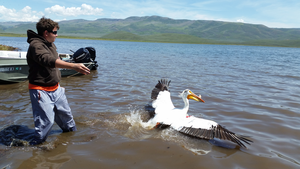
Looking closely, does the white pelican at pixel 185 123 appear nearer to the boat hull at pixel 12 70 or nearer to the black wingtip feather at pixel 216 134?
the black wingtip feather at pixel 216 134

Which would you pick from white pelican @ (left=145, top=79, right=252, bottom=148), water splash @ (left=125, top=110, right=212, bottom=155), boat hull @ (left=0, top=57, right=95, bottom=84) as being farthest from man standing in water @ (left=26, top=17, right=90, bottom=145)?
boat hull @ (left=0, top=57, right=95, bottom=84)

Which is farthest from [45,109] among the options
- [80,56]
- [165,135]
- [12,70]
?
[80,56]

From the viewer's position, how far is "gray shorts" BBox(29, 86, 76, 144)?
3881 millimetres

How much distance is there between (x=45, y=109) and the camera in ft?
12.9

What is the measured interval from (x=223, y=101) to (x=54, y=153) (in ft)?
22.4

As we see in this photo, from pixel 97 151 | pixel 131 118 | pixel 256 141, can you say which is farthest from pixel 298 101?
pixel 97 151

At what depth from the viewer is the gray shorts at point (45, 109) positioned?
3881 mm

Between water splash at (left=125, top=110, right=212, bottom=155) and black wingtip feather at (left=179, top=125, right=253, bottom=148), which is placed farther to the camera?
water splash at (left=125, top=110, right=212, bottom=155)

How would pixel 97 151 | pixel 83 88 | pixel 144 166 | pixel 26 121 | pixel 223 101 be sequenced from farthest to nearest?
1. pixel 83 88
2. pixel 223 101
3. pixel 26 121
4. pixel 97 151
5. pixel 144 166

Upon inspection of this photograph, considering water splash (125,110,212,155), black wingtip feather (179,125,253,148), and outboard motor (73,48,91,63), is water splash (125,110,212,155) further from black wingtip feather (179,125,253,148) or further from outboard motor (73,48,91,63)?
outboard motor (73,48,91,63)

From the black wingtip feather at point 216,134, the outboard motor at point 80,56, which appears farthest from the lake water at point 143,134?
the outboard motor at point 80,56

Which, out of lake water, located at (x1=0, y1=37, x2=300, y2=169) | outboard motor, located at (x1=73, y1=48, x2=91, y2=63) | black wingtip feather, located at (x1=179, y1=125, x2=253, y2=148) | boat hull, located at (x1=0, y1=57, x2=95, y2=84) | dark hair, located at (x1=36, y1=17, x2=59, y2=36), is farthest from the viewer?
outboard motor, located at (x1=73, y1=48, x2=91, y2=63)

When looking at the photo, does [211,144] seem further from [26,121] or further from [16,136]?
[26,121]

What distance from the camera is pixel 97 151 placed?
14.4ft
